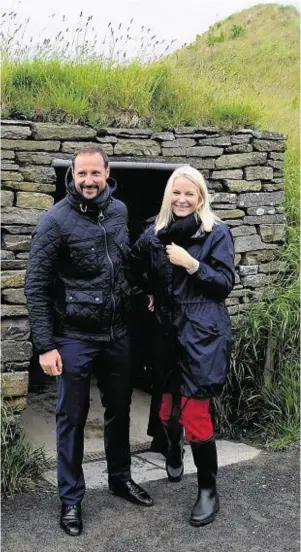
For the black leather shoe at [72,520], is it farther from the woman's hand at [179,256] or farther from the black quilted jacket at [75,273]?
the woman's hand at [179,256]

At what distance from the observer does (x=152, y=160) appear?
5684mm

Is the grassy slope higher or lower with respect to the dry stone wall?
higher

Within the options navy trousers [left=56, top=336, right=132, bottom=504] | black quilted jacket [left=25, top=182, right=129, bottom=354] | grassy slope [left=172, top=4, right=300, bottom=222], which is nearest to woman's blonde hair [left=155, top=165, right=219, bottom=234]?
black quilted jacket [left=25, top=182, right=129, bottom=354]

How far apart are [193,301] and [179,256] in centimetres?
29

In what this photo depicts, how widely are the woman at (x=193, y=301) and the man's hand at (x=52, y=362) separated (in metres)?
0.65

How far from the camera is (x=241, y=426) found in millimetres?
→ 5969

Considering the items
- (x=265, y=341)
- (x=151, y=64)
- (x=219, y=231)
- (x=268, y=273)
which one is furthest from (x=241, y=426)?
(x=151, y=64)

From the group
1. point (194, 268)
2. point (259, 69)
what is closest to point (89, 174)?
point (194, 268)

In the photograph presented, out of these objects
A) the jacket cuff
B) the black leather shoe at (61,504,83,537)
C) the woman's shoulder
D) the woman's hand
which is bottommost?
the black leather shoe at (61,504,83,537)

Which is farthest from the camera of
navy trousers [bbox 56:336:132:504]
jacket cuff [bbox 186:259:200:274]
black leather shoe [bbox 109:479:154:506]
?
black leather shoe [bbox 109:479:154:506]

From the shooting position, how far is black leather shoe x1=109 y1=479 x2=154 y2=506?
14.2 ft

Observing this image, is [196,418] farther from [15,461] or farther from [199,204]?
[15,461]

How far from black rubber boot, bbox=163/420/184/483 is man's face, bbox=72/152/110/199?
1.61m

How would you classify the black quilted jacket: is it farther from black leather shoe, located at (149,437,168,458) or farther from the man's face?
black leather shoe, located at (149,437,168,458)
